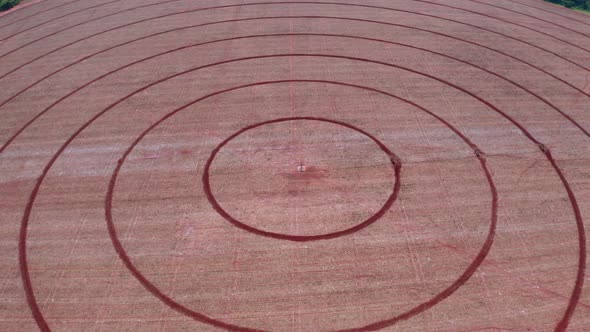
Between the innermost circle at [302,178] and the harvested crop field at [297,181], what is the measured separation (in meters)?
0.16

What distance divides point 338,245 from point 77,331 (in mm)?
15910

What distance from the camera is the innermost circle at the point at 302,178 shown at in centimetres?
2600

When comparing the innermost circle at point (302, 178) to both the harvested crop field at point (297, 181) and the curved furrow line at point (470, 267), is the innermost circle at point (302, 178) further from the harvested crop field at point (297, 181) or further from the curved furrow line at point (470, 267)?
the curved furrow line at point (470, 267)

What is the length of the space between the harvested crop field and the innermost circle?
0.54ft

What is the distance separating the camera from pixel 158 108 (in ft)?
119

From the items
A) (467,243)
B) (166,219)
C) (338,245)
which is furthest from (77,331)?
(467,243)

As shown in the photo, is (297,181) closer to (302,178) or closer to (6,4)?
(302,178)

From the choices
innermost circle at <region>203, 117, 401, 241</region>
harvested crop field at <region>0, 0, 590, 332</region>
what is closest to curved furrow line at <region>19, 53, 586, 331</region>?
harvested crop field at <region>0, 0, 590, 332</region>

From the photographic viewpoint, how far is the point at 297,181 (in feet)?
94.6

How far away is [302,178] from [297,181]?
0.51 meters

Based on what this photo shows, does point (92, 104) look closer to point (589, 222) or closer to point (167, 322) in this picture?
point (167, 322)

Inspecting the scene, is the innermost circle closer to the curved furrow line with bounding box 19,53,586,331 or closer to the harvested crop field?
the harvested crop field

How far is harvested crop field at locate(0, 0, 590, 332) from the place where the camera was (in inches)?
853

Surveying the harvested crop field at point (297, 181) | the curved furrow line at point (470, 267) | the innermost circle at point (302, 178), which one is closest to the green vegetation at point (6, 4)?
the harvested crop field at point (297, 181)
